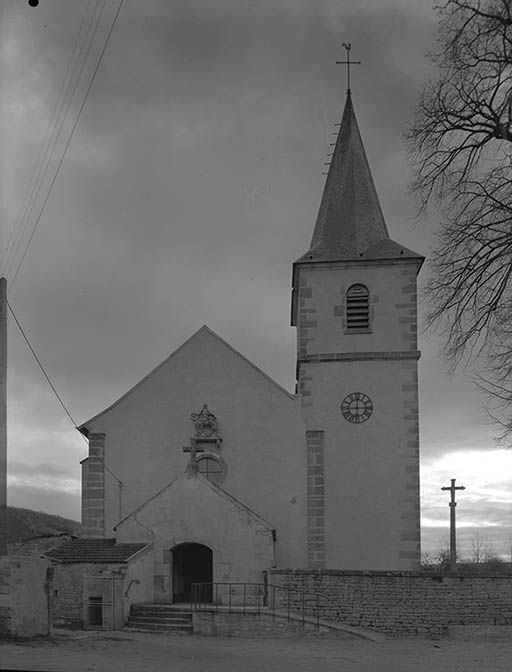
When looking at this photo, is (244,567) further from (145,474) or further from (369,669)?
(369,669)

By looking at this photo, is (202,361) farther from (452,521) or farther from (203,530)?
(452,521)

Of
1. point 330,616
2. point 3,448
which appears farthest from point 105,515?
point 3,448

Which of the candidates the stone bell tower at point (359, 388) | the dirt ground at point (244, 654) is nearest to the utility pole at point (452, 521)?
the stone bell tower at point (359, 388)

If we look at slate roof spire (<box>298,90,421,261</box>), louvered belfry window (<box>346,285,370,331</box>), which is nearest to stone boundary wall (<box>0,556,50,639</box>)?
louvered belfry window (<box>346,285,370,331</box>)

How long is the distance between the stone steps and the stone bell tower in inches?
226

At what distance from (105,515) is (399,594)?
29.7ft

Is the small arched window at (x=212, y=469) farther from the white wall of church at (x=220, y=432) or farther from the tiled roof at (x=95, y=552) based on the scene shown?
the tiled roof at (x=95, y=552)

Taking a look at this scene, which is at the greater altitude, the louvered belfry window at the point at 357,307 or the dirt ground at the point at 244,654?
the louvered belfry window at the point at 357,307

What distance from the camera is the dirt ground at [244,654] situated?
49.0ft

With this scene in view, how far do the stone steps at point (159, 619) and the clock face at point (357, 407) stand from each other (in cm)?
810

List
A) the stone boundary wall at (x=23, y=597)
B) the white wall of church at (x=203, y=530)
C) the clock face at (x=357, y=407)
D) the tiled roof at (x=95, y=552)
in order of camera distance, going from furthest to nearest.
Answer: the clock face at (x=357, y=407) → the white wall of church at (x=203, y=530) → the tiled roof at (x=95, y=552) → the stone boundary wall at (x=23, y=597)

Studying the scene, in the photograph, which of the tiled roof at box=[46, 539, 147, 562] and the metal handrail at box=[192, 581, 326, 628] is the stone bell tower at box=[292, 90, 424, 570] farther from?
the tiled roof at box=[46, 539, 147, 562]

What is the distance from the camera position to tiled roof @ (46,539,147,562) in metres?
21.9

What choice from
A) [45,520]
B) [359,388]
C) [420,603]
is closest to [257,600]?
[420,603]
